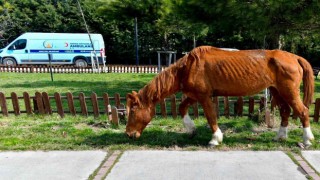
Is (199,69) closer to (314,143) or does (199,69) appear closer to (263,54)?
(263,54)

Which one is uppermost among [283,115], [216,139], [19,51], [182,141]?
[283,115]

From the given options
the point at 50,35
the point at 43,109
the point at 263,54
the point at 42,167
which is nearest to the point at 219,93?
the point at 263,54

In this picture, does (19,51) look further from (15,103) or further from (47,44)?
(15,103)

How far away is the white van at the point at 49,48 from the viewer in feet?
89.4

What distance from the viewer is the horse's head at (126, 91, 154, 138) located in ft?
17.9

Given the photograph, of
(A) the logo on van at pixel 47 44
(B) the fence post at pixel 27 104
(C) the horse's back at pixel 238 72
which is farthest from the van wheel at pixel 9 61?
(C) the horse's back at pixel 238 72

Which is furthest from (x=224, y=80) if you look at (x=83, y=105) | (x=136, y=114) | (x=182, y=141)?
(x=83, y=105)

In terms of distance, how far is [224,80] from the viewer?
17.7 feet

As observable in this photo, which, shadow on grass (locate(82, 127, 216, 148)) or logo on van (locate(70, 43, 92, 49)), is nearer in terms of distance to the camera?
shadow on grass (locate(82, 127, 216, 148))

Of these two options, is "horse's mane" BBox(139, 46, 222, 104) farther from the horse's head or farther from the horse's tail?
the horse's tail

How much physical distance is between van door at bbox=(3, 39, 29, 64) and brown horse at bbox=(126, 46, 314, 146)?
2432cm

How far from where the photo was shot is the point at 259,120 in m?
6.82

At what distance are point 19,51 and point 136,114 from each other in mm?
24708

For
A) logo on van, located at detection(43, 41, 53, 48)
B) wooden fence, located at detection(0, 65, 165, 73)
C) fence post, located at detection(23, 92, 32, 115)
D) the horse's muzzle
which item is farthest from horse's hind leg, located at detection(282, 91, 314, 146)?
logo on van, located at detection(43, 41, 53, 48)
